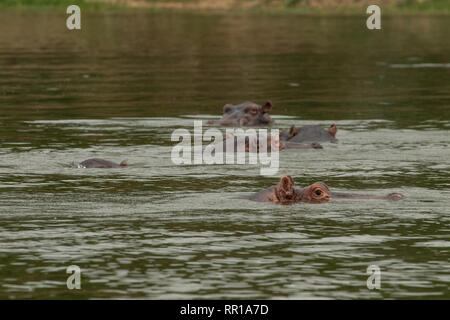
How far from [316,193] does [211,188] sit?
2.32 metres

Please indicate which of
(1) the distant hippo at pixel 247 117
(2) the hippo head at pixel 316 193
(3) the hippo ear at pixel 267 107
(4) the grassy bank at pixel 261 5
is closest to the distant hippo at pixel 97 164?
(2) the hippo head at pixel 316 193

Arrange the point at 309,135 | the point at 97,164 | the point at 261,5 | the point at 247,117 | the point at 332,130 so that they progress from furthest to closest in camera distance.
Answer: the point at 261,5 → the point at 247,117 → the point at 309,135 → the point at 332,130 → the point at 97,164

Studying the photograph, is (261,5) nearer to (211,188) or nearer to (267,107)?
(267,107)

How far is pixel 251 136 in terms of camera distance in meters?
26.9

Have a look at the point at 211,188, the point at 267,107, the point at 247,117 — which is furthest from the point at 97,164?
the point at 247,117

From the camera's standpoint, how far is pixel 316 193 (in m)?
19.9

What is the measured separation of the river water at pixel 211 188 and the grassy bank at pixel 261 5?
148 ft

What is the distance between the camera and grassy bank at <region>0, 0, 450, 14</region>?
96.6 m

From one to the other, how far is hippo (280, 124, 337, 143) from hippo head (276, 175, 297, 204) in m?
7.61

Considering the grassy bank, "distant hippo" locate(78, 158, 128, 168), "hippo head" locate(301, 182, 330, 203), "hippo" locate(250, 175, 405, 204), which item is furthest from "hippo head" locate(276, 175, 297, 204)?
the grassy bank

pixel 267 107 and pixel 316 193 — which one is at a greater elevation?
pixel 267 107

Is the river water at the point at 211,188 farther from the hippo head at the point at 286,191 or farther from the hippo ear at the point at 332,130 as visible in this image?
the hippo ear at the point at 332,130

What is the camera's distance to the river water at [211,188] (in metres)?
15.3
